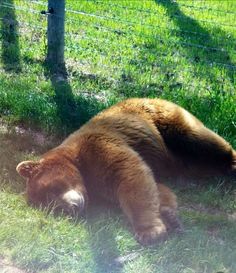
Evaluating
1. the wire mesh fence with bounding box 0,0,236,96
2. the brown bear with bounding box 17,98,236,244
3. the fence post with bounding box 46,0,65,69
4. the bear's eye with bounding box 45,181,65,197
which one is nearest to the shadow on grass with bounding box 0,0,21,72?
the wire mesh fence with bounding box 0,0,236,96

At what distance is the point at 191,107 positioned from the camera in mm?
6531

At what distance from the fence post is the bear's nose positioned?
320 cm

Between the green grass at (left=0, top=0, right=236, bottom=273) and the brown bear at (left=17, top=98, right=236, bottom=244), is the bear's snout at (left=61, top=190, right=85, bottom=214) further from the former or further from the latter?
the green grass at (left=0, top=0, right=236, bottom=273)

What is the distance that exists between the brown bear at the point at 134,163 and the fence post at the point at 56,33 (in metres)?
2.07

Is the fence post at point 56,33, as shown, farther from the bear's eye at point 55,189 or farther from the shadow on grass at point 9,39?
the bear's eye at point 55,189

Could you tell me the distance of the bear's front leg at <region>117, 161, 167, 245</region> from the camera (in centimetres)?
436

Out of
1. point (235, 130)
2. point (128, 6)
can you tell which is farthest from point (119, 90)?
point (128, 6)

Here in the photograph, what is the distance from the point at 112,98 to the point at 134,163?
6.37 ft

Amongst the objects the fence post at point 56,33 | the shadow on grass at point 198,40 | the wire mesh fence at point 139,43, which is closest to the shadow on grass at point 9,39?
the wire mesh fence at point 139,43

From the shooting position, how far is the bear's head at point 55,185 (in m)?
4.71

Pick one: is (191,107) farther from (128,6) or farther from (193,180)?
(128,6)

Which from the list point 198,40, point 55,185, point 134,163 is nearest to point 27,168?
point 55,185

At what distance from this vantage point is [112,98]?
6.70 metres

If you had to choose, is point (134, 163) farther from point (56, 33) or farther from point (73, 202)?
point (56, 33)
